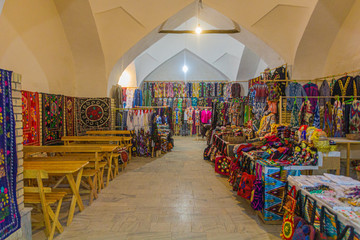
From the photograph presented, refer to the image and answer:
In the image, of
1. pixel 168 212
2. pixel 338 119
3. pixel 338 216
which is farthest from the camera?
pixel 338 119

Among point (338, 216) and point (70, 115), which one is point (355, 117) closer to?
point (338, 216)

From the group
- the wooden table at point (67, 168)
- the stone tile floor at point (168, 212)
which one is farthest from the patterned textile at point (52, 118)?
the wooden table at point (67, 168)

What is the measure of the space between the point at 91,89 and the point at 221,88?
27.5ft

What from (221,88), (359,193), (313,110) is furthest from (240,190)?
(221,88)

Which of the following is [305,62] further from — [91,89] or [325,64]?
[91,89]

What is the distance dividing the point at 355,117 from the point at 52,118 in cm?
703

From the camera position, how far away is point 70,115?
690cm

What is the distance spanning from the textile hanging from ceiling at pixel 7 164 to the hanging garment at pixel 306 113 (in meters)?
5.47

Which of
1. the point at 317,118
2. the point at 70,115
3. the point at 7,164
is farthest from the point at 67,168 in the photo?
the point at 317,118

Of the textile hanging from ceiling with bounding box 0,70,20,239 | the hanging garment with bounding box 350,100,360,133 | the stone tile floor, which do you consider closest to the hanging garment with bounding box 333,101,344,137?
the hanging garment with bounding box 350,100,360,133

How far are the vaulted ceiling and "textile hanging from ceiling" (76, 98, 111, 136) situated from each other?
29cm

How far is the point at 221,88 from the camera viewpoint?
13.9 metres

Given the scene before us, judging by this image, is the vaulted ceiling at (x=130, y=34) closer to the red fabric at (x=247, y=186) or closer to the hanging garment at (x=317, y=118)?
the hanging garment at (x=317, y=118)

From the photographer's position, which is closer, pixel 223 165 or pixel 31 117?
pixel 31 117
